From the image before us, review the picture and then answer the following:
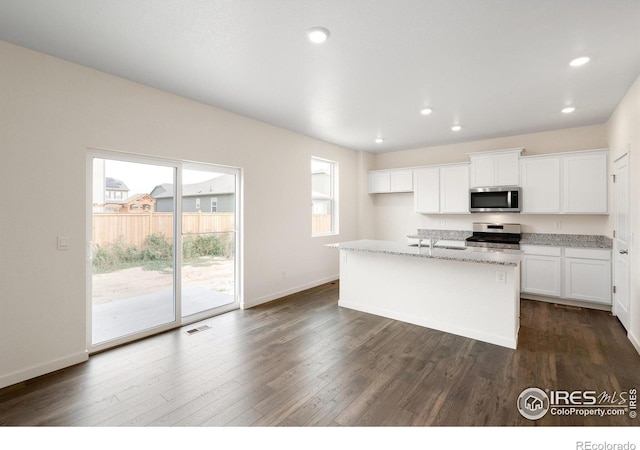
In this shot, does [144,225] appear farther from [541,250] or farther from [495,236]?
[541,250]

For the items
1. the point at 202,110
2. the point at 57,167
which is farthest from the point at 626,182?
the point at 57,167

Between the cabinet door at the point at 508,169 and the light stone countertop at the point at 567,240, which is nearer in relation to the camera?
the light stone countertop at the point at 567,240

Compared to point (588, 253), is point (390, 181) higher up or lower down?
higher up

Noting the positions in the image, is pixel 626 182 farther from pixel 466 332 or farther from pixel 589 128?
pixel 466 332

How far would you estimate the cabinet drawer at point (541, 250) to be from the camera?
4.66 meters

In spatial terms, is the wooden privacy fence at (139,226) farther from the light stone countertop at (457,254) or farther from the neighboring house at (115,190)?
the light stone countertop at (457,254)

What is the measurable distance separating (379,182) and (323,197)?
4.75 ft

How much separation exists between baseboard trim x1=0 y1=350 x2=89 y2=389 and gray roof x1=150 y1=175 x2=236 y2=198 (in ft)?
5.81

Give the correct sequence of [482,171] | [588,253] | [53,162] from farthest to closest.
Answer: [482,171] < [588,253] < [53,162]

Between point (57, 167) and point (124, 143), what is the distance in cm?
63

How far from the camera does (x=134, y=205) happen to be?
11.3ft

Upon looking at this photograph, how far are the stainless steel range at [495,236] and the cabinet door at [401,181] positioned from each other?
1.46m

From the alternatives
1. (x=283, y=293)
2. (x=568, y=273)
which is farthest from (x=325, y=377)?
(x=568, y=273)

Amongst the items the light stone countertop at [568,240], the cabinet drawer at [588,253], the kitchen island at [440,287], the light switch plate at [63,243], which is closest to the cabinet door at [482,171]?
the light stone countertop at [568,240]
